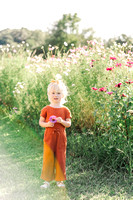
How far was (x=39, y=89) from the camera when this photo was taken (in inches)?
204

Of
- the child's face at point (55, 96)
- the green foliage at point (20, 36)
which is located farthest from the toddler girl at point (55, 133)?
the green foliage at point (20, 36)

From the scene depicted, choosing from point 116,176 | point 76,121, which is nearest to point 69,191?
point 116,176

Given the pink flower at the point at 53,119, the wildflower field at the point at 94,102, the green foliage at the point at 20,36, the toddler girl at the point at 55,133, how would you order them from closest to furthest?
the pink flower at the point at 53,119, the toddler girl at the point at 55,133, the wildflower field at the point at 94,102, the green foliage at the point at 20,36

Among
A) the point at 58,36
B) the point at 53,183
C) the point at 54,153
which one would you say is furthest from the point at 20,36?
the point at 54,153

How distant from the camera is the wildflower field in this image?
11.0 ft

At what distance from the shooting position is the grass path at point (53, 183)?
300 cm

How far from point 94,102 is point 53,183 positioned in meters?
1.55

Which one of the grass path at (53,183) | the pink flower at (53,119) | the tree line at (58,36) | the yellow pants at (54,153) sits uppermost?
the tree line at (58,36)

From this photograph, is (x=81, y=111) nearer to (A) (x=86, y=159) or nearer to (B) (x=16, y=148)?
(A) (x=86, y=159)

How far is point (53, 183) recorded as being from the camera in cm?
328

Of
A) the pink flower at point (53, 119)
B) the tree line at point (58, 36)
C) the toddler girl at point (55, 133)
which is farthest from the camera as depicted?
the tree line at point (58, 36)

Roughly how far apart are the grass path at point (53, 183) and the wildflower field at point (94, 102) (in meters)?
0.18

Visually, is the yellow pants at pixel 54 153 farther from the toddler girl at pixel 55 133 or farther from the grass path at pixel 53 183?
the grass path at pixel 53 183

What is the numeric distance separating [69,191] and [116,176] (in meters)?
0.70
